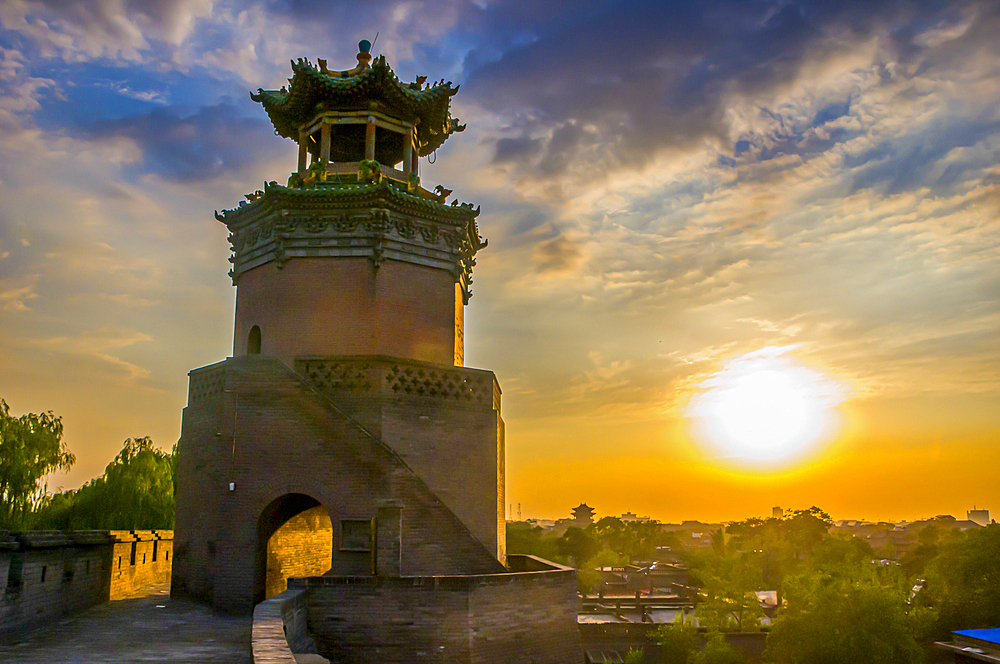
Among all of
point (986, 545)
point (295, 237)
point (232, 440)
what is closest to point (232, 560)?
point (232, 440)

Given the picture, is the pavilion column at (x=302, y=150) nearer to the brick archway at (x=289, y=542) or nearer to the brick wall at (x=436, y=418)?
the brick wall at (x=436, y=418)

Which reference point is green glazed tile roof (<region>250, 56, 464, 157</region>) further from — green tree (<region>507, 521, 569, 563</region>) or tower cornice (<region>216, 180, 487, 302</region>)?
green tree (<region>507, 521, 569, 563</region>)

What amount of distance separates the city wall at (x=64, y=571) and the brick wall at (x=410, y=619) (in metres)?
3.64

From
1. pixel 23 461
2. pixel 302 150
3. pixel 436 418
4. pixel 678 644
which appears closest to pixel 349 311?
pixel 436 418

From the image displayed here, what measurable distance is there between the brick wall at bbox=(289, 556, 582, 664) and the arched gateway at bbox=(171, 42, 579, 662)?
3 centimetres

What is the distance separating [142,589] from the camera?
16.8 m

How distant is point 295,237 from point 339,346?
8.71ft

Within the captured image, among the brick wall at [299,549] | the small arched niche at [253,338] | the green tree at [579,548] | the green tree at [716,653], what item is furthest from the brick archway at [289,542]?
the green tree at [579,548]

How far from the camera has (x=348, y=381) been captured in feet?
→ 49.1

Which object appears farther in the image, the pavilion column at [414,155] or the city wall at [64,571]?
the pavilion column at [414,155]

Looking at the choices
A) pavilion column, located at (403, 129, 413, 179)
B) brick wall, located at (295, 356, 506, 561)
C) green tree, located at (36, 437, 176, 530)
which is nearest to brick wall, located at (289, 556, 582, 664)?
brick wall, located at (295, 356, 506, 561)

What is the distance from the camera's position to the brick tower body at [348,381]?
13.5m

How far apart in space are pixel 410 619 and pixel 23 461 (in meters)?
16.9

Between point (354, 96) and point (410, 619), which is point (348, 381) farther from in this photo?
point (354, 96)
